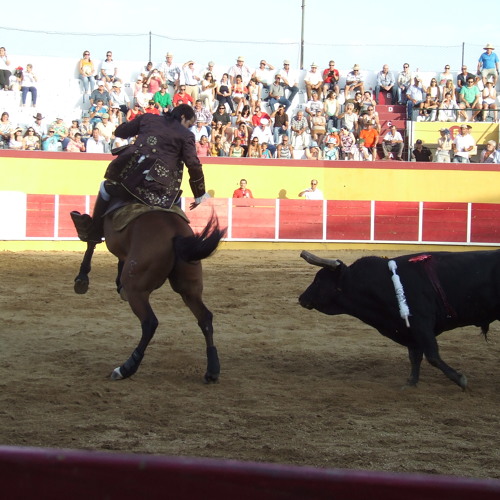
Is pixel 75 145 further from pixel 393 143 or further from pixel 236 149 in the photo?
pixel 393 143

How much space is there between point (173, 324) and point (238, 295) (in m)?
1.92

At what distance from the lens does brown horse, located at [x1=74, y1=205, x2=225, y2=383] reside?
5199 millimetres

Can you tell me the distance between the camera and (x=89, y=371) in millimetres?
5602

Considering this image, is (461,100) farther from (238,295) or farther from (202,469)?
(202,469)

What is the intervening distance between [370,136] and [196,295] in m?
12.7

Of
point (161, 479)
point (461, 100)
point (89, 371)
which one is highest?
point (461, 100)

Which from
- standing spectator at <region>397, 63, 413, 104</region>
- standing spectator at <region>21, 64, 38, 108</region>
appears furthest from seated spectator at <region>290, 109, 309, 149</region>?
standing spectator at <region>21, 64, 38, 108</region>

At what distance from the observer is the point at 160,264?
5242 millimetres

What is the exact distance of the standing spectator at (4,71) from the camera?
17.2m

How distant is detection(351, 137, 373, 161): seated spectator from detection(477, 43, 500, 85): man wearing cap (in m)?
3.87

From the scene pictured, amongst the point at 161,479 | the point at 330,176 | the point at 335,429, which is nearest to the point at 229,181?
the point at 330,176

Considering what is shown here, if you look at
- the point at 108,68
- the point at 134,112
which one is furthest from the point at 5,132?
the point at 108,68

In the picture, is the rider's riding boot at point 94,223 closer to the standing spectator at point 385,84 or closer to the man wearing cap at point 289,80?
the man wearing cap at point 289,80

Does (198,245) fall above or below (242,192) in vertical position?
below
